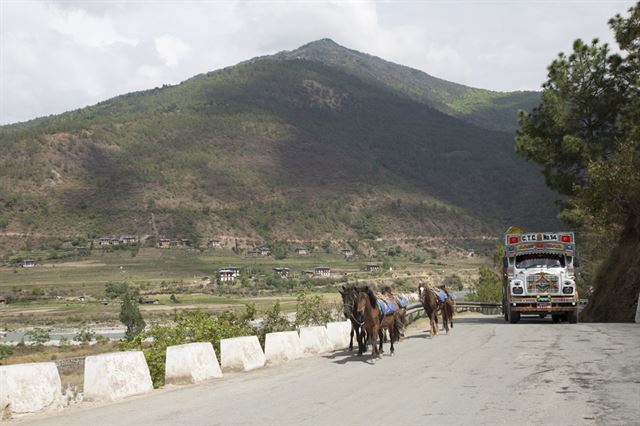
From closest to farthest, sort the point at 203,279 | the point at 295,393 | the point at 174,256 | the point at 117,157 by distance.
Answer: the point at 295,393
the point at 203,279
the point at 174,256
the point at 117,157

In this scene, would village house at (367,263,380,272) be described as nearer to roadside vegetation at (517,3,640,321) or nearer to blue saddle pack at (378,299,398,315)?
roadside vegetation at (517,3,640,321)

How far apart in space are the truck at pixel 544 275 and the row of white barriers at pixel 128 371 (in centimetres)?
1586

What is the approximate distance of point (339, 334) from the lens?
73.3 ft

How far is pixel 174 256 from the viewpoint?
15400 centimetres

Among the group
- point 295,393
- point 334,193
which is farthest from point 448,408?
point 334,193

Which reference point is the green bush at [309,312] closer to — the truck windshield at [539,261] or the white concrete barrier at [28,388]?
the truck windshield at [539,261]

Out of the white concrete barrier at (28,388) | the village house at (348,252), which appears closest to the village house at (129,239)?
the village house at (348,252)

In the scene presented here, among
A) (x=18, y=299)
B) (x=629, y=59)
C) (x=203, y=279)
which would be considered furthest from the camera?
(x=203, y=279)

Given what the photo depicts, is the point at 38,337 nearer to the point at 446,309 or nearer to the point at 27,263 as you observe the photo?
the point at 27,263

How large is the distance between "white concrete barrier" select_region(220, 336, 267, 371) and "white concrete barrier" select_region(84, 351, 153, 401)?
3198 millimetres

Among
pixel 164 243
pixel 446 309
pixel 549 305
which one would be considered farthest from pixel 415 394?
pixel 164 243

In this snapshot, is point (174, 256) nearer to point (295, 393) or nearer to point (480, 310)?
point (480, 310)

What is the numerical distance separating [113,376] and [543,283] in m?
23.4

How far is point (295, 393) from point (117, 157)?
622 feet
